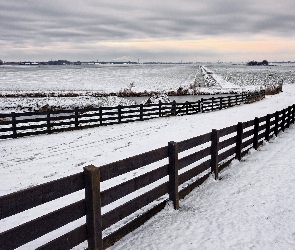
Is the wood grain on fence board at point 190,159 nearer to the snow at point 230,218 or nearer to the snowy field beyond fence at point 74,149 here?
the snow at point 230,218

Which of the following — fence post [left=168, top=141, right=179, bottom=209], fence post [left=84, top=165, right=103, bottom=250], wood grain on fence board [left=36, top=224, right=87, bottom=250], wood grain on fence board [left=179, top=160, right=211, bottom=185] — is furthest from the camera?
wood grain on fence board [left=179, top=160, right=211, bottom=185]

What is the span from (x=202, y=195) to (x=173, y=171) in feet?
4.05

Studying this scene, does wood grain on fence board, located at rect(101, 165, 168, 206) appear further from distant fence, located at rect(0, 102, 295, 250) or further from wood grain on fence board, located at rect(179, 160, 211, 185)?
wood grain on fence board, located at rect(179, 160, 211, 185)

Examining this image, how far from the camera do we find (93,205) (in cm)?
357

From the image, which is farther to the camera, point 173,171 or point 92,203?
point 173,171

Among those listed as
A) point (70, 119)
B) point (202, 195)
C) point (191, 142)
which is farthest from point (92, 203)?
point (70, 119)

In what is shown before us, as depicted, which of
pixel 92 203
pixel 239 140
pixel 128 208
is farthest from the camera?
pixel 239 140

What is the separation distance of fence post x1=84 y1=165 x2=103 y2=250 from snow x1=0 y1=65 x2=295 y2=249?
21.7 inches

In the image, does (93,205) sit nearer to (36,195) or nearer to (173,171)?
(36,195)

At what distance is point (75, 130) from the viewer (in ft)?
52.0

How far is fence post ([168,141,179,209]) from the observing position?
5148 mm

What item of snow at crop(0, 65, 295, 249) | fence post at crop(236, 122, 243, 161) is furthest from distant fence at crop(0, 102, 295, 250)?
fence post at crop(236, 122, 243, 161)

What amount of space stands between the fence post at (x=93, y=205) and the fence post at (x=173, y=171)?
185 cm

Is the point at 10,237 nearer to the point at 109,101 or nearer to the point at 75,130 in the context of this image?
the point at 75,130
